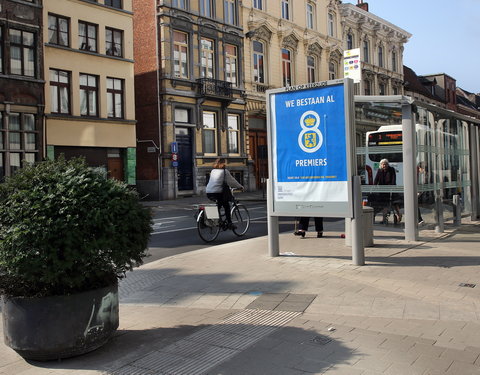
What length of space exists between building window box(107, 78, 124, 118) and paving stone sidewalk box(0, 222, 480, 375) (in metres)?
19.2

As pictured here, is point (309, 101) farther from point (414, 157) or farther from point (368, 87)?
point (368, 87)

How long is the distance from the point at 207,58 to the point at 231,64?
7.00 ft

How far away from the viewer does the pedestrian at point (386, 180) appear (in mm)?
11070

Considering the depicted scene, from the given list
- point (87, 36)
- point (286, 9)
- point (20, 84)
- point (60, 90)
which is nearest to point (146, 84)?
point (87, 36)

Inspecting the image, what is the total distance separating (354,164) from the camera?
297 inches

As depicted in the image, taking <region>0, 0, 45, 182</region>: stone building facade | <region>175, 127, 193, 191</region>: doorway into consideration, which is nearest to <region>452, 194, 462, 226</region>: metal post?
<region>0, 0, 45, 182</region>: stone building facade

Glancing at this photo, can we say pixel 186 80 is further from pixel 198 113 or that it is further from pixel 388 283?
pixel 388 283

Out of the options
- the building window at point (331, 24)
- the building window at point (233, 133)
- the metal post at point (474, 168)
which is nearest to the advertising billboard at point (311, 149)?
the metal post at point (474, 168)

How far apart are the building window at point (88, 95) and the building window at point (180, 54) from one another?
4.89m

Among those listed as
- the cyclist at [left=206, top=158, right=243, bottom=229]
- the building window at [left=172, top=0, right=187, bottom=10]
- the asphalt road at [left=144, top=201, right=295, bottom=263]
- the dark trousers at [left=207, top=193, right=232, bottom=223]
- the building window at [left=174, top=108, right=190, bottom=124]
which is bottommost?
the asphalt road at [left=144, top=201, right=295, bottom=263]

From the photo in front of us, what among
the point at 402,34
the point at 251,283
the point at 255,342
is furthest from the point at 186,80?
the point at 402,34

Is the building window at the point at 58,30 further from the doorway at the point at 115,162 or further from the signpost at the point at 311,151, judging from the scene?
the signpost at the point at 311,151

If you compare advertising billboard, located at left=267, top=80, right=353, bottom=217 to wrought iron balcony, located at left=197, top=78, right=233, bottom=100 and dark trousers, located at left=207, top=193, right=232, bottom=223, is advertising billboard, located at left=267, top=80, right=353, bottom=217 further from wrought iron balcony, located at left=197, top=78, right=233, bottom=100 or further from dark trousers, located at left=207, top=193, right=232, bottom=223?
wrought iron balcony, located at left=197, top=78, right=233, bottom=100

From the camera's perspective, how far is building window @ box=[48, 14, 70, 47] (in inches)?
928
